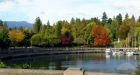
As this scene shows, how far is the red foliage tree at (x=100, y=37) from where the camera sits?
148m

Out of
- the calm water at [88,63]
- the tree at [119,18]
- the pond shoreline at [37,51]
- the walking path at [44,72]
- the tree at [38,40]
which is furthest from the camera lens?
the tree at [119,18]

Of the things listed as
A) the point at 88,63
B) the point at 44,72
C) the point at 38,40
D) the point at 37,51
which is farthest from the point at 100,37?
the point at 44,72

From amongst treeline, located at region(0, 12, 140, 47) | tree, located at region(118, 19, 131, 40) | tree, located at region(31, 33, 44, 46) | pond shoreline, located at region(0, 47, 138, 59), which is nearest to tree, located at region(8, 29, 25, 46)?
treeline, located at region(0, 12, 140, 47)

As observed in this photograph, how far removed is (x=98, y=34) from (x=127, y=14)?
33.7 metres

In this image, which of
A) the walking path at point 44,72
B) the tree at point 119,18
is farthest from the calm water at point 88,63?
the tree at point 119,18

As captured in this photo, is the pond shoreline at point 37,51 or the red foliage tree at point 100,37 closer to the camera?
the pond shoreline at point 37,51

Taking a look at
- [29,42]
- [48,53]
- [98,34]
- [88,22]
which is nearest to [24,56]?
[48,53]

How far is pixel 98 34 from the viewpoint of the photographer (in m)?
150

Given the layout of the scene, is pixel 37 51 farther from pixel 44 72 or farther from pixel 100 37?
Answer: pixel 44 72

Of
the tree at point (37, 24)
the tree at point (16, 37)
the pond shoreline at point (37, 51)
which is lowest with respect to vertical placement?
the pond shoreline at point (37, 51)

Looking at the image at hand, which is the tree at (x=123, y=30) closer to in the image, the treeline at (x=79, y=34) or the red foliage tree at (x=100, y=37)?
the treeline at (x=79, y=34)

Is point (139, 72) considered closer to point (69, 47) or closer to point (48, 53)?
point (48, 53)

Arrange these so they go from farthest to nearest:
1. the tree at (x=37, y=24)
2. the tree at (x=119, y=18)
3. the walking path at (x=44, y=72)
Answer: the tree at (x=119, y=18) < the tree at (x=37, y=24) < the walking path at (x=44, y=72)

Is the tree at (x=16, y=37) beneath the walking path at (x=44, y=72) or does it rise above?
above
